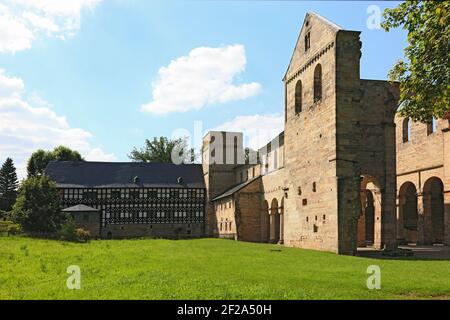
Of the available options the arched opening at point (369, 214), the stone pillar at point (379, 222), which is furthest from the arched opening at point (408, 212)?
the stone pillar at point (379, 222)

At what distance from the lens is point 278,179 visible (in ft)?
131

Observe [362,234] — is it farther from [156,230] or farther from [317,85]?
[156,230]

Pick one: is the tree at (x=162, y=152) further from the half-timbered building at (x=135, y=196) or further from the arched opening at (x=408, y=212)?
the arched opening at (x=408, y=212)

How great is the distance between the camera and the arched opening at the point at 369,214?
93.0 feet

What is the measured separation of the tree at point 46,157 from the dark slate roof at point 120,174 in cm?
1498

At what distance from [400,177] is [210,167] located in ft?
89.2

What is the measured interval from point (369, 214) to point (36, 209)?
26382 mm

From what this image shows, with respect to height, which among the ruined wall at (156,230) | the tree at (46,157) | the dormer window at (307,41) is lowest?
the ruined wall at (156,230)

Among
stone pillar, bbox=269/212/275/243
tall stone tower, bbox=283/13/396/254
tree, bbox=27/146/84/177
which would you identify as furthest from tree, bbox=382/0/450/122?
tree, bbox=27/146/84/177

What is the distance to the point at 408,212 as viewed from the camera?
37.3 meters

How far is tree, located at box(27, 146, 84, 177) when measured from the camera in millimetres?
73438

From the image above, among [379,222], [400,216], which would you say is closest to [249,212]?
[400,216]
